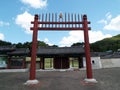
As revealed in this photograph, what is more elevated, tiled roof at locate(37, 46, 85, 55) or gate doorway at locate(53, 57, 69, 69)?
tiled roof at locate(37, 46, 85, 55)

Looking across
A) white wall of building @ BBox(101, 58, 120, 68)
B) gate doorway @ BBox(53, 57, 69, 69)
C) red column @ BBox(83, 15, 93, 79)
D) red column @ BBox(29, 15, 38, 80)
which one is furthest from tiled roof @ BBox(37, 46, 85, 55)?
red column @ BBox(29, 15, 38, 80)

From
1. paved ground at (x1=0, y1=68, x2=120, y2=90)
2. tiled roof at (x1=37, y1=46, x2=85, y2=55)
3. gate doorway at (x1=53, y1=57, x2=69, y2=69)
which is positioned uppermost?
tiled roof at (x1=37, y1=46, x2=85, y2=55)

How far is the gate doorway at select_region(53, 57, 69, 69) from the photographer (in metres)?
29.8

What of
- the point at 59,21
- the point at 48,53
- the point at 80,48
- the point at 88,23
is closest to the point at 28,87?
the point at 59,21

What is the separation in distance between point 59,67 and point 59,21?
17.2 metres

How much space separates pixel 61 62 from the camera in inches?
1177

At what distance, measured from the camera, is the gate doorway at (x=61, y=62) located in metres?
29.8

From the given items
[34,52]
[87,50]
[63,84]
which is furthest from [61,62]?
[63,84]

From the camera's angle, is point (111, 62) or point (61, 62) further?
point (111, 62)

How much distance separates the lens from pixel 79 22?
13758 millimetres

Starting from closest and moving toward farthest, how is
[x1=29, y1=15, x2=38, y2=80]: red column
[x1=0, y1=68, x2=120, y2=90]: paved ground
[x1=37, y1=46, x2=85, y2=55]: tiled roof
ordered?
[x1=0, y1=68, x2=120, y2=90]: paved ground < [x1=29, y1=15, x2=38, y2=80]: red column < [x1=37, y1=46, x2=85, y2=55]: tiled roof

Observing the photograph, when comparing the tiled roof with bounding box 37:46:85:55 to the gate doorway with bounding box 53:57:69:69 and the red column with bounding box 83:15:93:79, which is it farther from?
the red column with bounding box 83:15:93:79

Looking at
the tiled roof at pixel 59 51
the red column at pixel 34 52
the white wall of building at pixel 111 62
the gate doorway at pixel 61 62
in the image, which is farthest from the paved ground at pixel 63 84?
the white wall of building at pixel 111 62

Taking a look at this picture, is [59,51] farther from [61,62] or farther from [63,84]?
[63,84]
